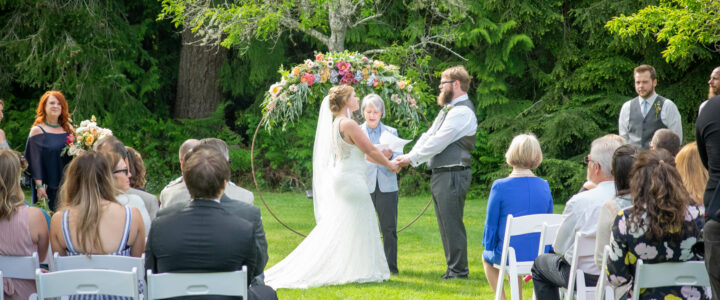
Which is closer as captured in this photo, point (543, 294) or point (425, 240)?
point (543, 294)

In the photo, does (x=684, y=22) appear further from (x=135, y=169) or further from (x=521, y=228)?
(x=135, y=169)

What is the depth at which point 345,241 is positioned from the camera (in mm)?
6324

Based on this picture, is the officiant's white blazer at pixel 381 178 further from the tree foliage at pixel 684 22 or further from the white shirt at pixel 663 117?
the tree foliage at pixel 684 22

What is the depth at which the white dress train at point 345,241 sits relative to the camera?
20.6 feet

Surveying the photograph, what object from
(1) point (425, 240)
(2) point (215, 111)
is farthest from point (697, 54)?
(2) point (215, 111)

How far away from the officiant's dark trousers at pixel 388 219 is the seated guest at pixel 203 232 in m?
3.45

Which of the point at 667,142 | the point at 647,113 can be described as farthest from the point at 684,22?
the point at 667,142

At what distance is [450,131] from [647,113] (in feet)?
7.37

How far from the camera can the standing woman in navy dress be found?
23.8 ft

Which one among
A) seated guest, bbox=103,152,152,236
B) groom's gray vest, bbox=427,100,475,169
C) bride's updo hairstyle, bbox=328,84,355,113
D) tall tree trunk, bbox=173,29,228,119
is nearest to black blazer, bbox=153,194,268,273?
seated guest, bbox=103,152,152,236

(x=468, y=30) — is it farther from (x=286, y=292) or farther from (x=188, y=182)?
(x=188, y=182)

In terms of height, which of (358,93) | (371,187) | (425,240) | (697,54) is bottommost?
(425,240)

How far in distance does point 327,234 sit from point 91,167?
2990 millimetres

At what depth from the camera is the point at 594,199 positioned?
13.0 feet
